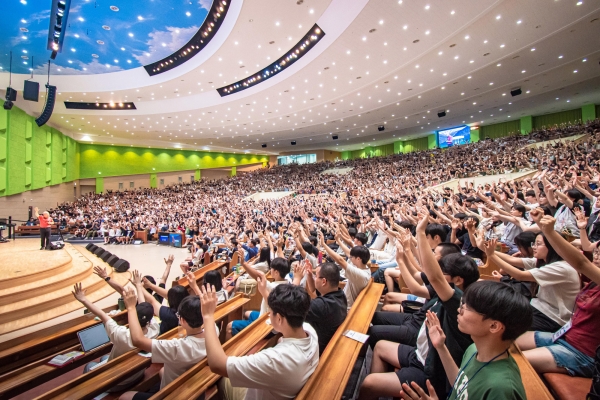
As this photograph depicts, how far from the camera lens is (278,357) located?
53.4 inches

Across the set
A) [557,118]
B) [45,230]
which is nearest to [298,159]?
[557,118]

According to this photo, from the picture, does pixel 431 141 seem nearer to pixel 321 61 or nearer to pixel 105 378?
pixel 321 61

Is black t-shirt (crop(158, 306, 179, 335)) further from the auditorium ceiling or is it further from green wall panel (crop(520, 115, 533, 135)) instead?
green wall panel (crop(520, 115, 533, 135))

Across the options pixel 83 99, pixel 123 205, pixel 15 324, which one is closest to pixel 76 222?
pixel 123 205

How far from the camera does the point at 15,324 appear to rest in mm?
4086

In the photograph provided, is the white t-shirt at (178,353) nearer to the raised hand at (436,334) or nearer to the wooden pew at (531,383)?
the raised hand at (436,334)

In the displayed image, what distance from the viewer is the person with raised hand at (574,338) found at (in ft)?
4.61

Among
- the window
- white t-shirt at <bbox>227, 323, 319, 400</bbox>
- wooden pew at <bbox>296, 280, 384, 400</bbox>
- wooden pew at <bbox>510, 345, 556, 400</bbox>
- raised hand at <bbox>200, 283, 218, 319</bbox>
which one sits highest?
the window

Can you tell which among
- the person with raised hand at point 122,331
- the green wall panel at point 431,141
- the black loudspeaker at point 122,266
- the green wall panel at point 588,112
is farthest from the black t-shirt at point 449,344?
the green wall panel at point 431,141

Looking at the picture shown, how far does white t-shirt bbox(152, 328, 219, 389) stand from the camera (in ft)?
5.76

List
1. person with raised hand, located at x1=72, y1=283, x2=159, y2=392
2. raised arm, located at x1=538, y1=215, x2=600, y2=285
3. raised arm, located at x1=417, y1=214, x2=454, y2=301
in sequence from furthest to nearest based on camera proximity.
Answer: person with raised hand, located at x1=72, y1=283, x2=159, y2=392
raised arm, located at x1=417, y1=214, x2=454, y2=301
raised arm, located at x1=538, y1=215, x2=600, y2=285

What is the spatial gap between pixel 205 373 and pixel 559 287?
7.41 feet

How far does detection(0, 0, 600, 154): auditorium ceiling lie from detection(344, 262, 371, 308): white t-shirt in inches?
317

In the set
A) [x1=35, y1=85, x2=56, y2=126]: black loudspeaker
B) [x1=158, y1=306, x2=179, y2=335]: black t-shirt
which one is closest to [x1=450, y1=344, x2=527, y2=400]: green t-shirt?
[x1=158, y1=306, x2=179, y2=335]: black t-shirt
